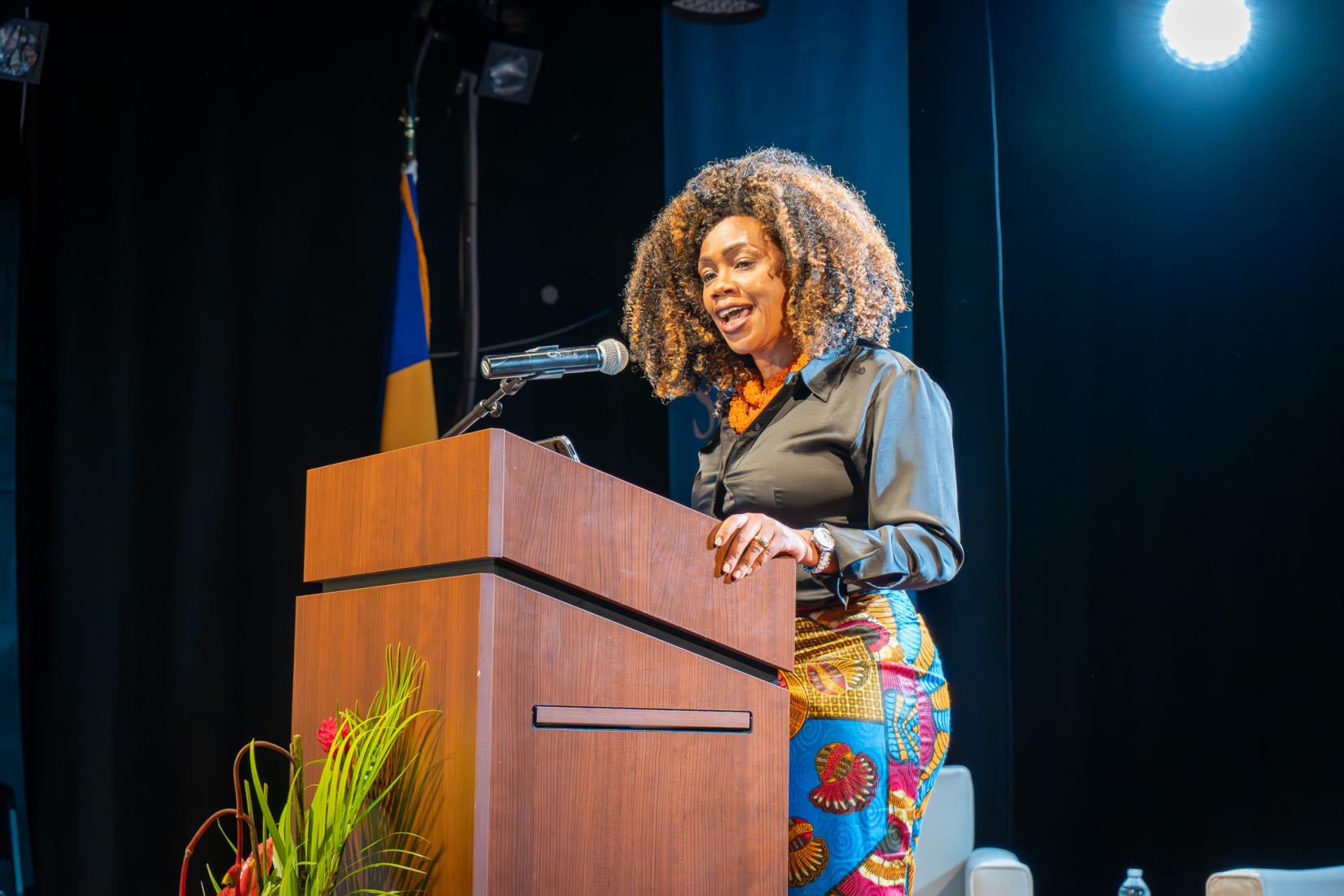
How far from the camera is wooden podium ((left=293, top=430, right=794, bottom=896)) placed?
4.50 feet

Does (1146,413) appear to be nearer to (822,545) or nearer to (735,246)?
(735,246)

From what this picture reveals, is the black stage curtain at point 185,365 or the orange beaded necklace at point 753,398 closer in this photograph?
the orange beaded necklace at point 753,398

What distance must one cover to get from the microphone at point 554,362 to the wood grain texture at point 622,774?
1.35 ft

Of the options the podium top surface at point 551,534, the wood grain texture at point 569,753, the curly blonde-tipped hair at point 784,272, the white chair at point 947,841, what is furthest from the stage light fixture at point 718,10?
the wood grain texture at point 569,753

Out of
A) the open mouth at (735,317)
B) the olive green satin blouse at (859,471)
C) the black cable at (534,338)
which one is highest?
the black cable at (534,338)

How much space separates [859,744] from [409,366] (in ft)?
7.50

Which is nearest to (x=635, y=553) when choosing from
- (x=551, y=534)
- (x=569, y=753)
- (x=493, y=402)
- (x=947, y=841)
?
(x=551, y=534)

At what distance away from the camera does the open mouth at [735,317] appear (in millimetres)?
2248

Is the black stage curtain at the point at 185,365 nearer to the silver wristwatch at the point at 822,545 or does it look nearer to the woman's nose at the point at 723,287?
the woman's nose at the point at 723,287

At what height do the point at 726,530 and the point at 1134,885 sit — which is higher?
the point at 726,530

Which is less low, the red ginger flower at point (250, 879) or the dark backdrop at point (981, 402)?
the dark backdrop at point (981, 402)

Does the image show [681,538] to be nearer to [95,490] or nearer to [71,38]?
[95,490]

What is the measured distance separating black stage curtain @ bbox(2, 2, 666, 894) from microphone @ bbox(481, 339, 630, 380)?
74.2 inches

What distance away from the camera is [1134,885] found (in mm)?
3188
